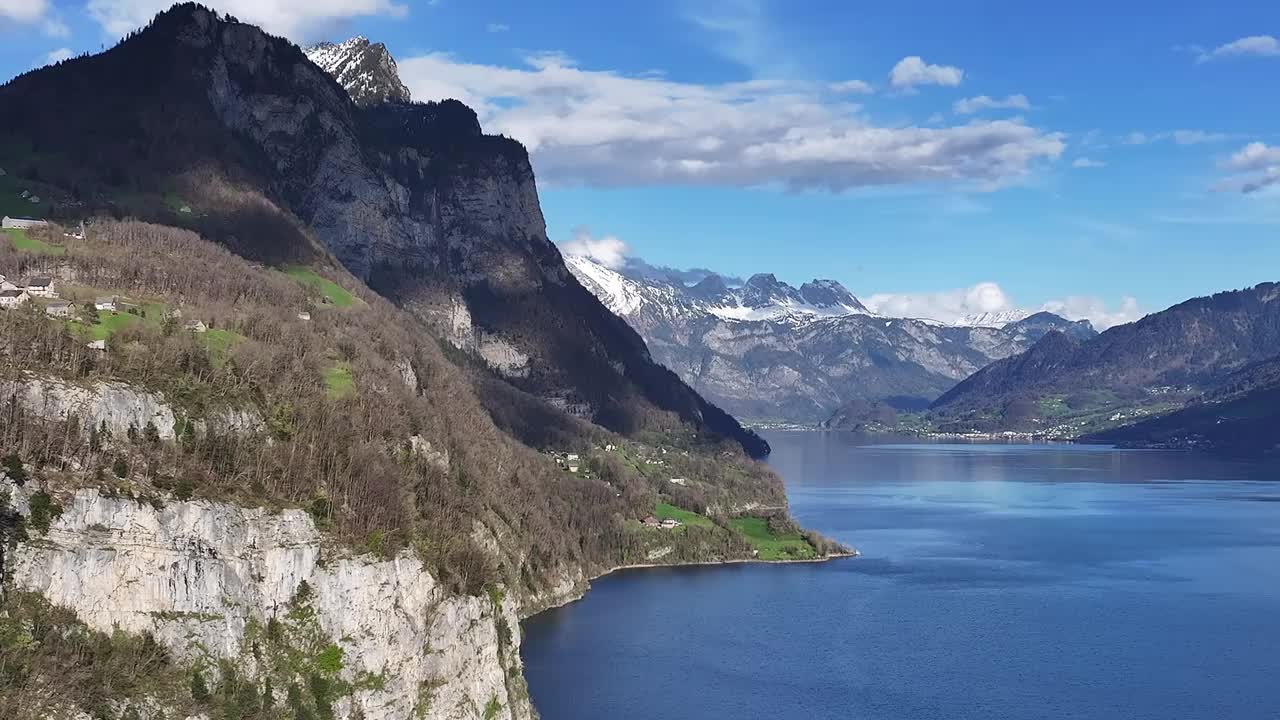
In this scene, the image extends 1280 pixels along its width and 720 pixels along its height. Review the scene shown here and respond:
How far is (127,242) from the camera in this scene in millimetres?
133125

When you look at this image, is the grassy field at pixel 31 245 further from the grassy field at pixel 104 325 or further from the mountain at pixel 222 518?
the grassy field at pixel 104 325

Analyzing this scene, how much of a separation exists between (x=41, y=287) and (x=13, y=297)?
713 centimetres

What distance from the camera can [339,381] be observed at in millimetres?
105938

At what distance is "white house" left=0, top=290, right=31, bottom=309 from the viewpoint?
274ft

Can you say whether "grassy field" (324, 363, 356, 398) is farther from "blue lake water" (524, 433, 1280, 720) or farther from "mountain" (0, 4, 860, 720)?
"blue lake water" (524, 433, 1280, 720)

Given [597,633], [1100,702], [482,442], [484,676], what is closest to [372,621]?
[484,676]

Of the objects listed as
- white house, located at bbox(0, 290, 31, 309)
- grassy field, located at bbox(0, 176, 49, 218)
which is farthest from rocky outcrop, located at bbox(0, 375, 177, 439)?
grassy field, located at bbox(0, 176, 49, 218)

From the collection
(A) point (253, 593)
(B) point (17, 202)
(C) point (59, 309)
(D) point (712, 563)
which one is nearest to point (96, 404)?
(A) point (253, 593)

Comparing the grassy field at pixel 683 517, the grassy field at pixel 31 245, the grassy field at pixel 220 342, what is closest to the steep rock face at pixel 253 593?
the grassy field at pixel 220 342

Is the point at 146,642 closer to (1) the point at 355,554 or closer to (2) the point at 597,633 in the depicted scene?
(1) the point at 355,554

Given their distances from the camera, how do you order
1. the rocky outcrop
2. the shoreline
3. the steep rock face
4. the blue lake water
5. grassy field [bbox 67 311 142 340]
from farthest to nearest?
the shoreline
the blue lake water
grassy field [bbox 67 311 142 340]
the rocky outcrop
the steep rock face

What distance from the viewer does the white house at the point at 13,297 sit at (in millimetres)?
83562

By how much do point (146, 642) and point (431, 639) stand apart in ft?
64.7

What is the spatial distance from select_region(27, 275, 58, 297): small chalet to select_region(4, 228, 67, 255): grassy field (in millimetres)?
17777
